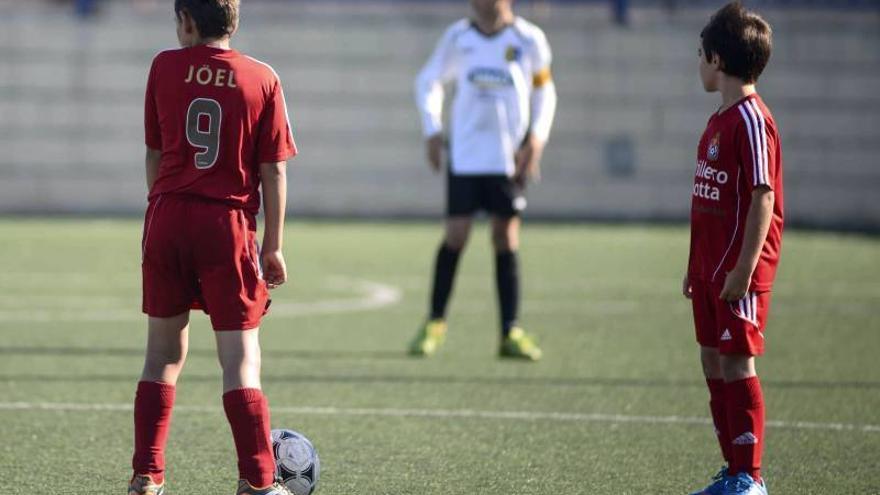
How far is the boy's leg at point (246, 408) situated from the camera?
4.45 meters

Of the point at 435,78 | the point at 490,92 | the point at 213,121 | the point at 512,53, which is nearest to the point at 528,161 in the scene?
the point at 490,92

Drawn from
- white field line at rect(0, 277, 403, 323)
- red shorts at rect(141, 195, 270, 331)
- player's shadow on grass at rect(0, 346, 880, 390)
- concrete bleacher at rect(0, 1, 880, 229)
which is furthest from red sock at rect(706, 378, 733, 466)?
concrete bleacher at rect(0, 1, 880, 229)

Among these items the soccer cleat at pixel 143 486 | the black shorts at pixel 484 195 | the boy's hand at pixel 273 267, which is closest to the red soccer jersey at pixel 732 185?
the boy's hand at pixel 273 267

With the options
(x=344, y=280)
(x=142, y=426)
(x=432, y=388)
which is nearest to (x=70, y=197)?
(x=344, y=280)

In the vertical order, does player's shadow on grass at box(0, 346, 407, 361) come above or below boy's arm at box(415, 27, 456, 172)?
below

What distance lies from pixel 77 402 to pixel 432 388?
5.42 feet

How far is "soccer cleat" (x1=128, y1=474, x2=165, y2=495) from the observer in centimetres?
457

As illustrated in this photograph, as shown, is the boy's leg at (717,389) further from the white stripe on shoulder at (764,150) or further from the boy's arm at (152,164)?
the boy's arm at (152,164)

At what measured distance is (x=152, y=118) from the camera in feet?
15.2

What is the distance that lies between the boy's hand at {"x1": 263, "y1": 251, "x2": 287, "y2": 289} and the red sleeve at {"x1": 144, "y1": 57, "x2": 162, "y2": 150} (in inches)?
19.1

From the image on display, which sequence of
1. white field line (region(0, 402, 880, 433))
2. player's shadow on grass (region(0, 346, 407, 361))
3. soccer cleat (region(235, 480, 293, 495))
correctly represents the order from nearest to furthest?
soccer cleat (region(235, 480, 293, 495)) → white field line (region(0, 402, 880, 433)) → player's shadow on grass (region(0, 346, 407, 361))

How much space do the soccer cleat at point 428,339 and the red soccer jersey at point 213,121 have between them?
3904mm

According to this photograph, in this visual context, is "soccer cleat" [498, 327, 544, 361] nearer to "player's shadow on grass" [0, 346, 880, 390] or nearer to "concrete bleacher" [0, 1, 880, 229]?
"player's shadow on grass" [0, 346, 880, 390]

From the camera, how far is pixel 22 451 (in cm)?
569
